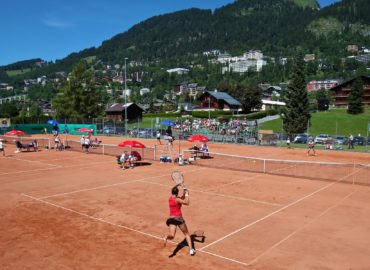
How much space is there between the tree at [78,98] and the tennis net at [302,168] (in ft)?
175

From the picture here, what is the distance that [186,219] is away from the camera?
1399cm

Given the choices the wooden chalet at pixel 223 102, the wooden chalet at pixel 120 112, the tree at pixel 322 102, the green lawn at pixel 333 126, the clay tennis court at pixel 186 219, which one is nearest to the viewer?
the clay tennis court at pixel 186 219

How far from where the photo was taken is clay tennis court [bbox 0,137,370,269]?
10.3 meters

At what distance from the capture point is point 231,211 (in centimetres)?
1523

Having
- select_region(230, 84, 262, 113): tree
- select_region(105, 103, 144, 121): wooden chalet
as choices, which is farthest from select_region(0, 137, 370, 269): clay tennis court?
select_region(230, 84, 262, 113): tree

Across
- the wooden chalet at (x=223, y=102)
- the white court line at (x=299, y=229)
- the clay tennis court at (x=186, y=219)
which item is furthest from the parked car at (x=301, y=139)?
the wooden chalet at (x=223, y=102)

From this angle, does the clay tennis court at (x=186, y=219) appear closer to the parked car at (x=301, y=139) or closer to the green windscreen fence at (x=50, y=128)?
the parked car at (x=301, y=139)

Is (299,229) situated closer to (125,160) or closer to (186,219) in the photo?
(186,219)

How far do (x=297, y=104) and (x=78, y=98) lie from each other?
45.0 metres

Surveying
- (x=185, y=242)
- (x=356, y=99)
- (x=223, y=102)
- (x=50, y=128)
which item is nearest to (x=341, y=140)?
(x=185, y=242)

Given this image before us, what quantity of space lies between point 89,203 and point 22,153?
2175 cm

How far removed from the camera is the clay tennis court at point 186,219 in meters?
10.3

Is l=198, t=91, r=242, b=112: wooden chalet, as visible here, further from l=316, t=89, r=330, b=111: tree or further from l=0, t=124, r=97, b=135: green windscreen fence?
l=0, t=124, r=97, b=135: green windscreen fence

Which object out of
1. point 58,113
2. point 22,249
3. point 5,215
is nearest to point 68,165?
point 5,215
